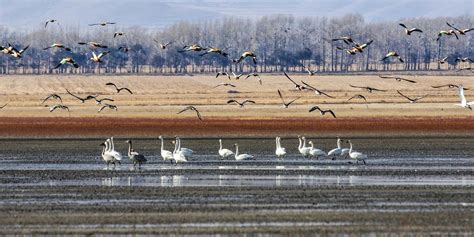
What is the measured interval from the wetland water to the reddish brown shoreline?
37.0 ft

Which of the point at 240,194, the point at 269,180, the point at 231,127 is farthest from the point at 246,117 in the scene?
the point at 240,194

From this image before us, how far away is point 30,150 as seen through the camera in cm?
4000

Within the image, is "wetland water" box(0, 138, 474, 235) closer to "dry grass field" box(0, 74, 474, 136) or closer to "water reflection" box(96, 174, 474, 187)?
"water reflection" box(96, 174, 474, 187)

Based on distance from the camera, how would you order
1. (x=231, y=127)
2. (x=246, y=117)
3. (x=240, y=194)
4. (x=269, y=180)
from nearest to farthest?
(x=240, y=194), (x=269, y=180), (x=231, y=127), (x=246, y=117)

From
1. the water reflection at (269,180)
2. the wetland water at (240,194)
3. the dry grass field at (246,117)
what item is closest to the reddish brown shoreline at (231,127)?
the dry grass field at (246,117)

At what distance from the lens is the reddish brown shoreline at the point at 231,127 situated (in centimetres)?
4978

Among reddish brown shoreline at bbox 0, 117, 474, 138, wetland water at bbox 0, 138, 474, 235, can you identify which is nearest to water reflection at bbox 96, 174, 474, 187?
wetland water at bbox 0, 138, 474, 235

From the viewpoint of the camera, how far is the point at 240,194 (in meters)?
24.3

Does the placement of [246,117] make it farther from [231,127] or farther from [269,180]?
[269,180]

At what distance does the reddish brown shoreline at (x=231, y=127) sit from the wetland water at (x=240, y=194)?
443 inches

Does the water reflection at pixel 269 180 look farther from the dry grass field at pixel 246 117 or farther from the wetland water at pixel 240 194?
the dry grass field at pixel 246 117

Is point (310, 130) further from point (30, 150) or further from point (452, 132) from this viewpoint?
point (30, 150)

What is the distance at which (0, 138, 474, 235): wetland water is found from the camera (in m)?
19.5

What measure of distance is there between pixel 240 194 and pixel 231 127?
1114 inches
